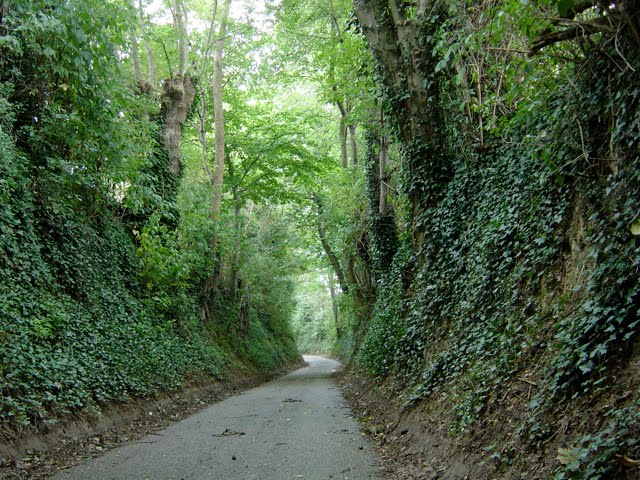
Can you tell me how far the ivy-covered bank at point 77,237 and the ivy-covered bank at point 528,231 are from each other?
5.26 m

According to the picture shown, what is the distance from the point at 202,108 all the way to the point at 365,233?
839 centimetres

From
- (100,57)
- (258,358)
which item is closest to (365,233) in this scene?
(258,358)

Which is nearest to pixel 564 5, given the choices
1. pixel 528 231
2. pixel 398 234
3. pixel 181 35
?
pixel 528 231

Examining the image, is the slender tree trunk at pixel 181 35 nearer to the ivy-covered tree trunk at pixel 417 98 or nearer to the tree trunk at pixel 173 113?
the tree trunk at pixel 173 113

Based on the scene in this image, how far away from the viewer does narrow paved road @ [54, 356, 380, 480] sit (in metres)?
5.31

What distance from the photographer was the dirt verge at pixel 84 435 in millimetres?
5391

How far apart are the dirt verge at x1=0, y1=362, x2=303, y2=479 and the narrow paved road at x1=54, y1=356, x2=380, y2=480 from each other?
0.30 m

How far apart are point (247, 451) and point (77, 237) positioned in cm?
631

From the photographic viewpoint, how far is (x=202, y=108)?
1962 centimetres

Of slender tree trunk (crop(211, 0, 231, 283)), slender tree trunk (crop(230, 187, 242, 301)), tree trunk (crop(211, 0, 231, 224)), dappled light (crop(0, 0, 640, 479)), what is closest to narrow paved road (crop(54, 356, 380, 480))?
dappled light (crop(0, 0, 640, 479))

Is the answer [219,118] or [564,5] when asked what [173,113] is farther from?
[564,5]

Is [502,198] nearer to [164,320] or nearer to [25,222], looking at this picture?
[25,222]

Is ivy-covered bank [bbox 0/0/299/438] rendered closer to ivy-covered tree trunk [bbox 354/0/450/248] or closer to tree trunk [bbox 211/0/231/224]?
tree trunk [bbox 211/0/231/224]

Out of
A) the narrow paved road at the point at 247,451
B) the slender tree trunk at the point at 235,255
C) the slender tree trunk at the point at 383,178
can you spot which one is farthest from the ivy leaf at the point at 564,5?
Result: the slender tree trunk at the point at 235,255
